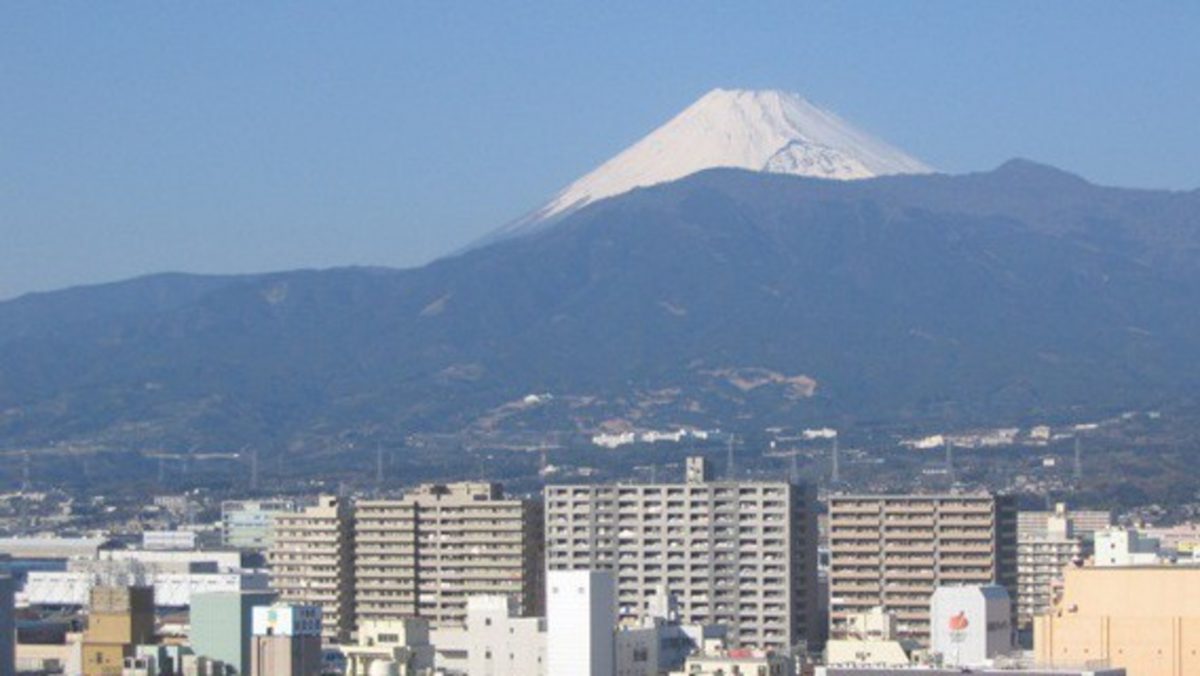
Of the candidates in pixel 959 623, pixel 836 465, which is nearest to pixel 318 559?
Result: pixel 959 623

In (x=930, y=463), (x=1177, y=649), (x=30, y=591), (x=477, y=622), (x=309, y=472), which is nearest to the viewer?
(x=1177, y=649)

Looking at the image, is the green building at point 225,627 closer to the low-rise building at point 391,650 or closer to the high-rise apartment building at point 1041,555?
the low-rise building at point 391,650

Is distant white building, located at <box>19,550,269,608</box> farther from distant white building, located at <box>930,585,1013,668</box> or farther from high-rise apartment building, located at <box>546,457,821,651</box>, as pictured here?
distant white building, located at <box>930,585,1013,668</box>

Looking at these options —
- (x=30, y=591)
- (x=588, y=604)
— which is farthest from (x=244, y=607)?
(x=30, y=591)

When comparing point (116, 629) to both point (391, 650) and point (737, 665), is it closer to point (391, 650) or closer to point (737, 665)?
point (391, 650)

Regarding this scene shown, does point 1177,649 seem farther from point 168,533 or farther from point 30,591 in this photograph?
point 168,533

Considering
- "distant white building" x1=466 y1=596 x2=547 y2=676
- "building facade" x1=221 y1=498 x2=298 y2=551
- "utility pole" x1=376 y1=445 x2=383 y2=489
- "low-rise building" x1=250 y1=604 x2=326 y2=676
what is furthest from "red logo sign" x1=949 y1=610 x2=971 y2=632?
"utility pole" x1=376 y1=445 x2=383 y2=489
